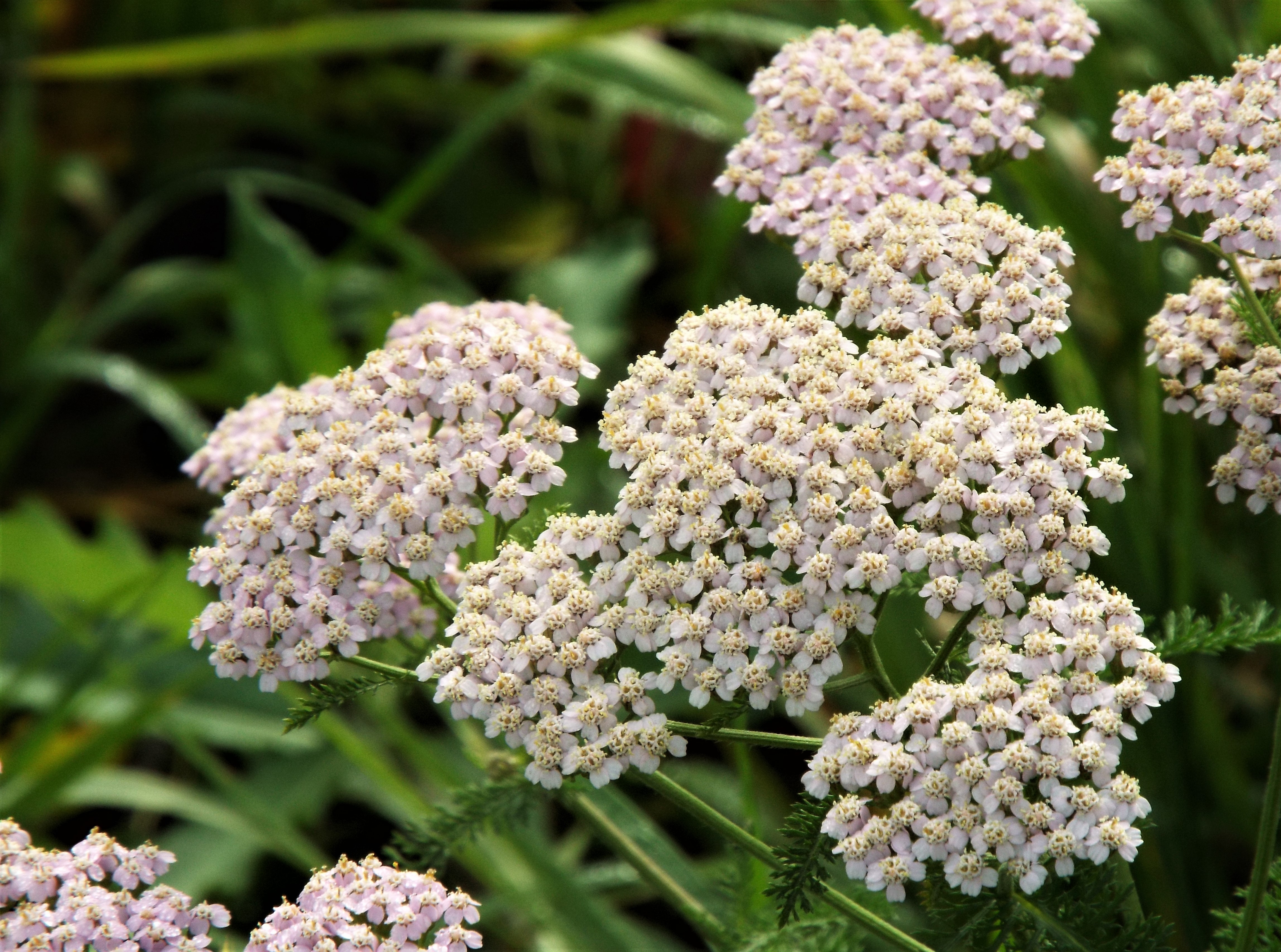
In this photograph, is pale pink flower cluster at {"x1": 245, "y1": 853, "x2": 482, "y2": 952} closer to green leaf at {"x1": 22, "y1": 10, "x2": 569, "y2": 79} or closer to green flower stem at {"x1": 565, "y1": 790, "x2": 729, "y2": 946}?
green flower stem at {"x1": 565, "y1": 790, "x2": 729, "y2": 946}

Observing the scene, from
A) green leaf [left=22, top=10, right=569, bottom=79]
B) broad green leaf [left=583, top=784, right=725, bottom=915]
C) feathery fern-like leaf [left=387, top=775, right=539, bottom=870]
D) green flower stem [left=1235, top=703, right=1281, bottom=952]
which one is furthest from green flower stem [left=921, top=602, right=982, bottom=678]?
green leaf [left=22, top=10, right=569, bottom=79]

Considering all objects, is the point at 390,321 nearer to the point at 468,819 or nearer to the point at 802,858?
the point at 468,819

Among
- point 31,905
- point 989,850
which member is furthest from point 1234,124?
point 31,905

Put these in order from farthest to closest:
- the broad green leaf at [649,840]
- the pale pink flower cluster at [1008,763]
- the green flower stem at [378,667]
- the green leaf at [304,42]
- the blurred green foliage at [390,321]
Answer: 1. the green leaf at [304,42]
2. the blurred green foliage at [390,321]
3. the broad green leaf at [649,840]
4. the green flower stem at [378,667]
5. the pale pink flower cluster at [1008,763]

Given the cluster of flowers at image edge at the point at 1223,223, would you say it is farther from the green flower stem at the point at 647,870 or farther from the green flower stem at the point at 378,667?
the green flower stem at the point at 378,667

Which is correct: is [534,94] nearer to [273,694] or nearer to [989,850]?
[273,694]

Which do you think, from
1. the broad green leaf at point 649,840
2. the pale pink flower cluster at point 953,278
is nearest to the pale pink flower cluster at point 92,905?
the broad green leaf at point 649,840
